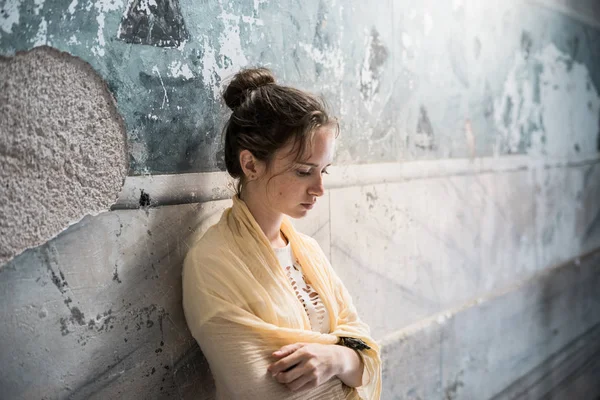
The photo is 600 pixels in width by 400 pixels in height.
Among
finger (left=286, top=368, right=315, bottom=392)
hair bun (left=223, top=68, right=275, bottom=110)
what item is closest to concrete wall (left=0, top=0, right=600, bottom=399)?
hair bun (left=223, top=68, right=275, bottom=110)

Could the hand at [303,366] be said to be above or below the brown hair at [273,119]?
below

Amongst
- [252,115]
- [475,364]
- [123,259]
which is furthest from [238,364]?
[475,364]

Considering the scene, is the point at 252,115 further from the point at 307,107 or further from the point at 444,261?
the point at 444,261

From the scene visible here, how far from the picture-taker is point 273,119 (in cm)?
172

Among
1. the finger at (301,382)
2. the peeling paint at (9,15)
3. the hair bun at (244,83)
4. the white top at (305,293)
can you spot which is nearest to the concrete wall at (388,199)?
the peeling paint at (9,15)

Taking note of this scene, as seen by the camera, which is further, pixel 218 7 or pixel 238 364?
pixel 218 7

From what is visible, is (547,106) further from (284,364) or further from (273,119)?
(284,364)

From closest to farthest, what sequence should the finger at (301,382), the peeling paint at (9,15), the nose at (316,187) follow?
the peeling paint at (9,15), the finger at (301,382), the nose at (316,187)

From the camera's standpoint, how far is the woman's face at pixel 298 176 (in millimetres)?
1756

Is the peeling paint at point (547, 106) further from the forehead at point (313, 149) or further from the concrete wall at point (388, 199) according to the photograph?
the forehead at point (313, 149)

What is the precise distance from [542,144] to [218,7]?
2987mm

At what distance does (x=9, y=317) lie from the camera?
1.43m

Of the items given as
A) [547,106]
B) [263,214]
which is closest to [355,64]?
[263,214]

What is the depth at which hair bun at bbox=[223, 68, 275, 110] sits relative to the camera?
5.98ft
